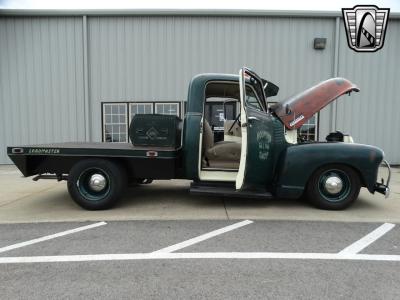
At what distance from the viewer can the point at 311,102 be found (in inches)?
207

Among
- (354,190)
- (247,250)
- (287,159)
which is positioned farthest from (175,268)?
(354,190)

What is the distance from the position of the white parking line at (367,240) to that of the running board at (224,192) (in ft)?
4.86

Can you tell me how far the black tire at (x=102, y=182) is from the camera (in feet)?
16.9

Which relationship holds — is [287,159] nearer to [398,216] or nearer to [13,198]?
[398,216]

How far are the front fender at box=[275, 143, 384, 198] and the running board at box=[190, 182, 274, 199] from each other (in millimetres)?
403

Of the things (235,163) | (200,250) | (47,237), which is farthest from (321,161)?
(47,237)

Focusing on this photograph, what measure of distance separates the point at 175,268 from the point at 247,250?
0.88 m

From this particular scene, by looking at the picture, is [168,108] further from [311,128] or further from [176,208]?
[176,208]

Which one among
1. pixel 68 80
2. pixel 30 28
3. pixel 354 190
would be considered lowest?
pixel 354 190

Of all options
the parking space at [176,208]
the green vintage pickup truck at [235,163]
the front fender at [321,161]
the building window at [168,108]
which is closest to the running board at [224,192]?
the green vintage pickup truck at [235,163]

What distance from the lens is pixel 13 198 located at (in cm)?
616

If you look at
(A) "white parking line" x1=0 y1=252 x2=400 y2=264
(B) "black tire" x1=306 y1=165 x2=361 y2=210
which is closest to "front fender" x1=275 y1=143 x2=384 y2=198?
(B) "black tire" x1=306 y1=165 x2=361 y2=210

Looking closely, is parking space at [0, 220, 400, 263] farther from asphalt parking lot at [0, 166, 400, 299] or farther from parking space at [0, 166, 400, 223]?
parking space at [0, 166, 400, 223]

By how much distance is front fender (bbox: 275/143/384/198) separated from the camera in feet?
16.5
